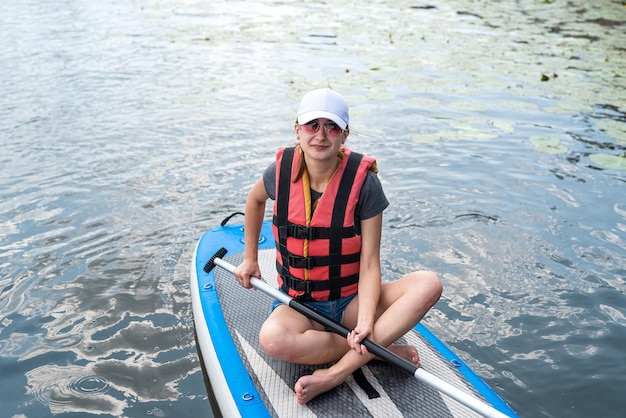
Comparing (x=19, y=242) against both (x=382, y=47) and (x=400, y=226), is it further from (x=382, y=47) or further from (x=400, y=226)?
(x=382, y=47)

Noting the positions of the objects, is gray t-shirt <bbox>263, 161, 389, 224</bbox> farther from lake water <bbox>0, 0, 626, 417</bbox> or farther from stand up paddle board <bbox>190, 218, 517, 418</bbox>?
stand up paddle board <bbox>190, 218, 517, 418</bbox>

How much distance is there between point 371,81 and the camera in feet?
27.4

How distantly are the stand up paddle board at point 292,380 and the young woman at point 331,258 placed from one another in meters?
0.07

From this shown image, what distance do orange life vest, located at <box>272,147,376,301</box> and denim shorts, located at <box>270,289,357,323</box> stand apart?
0.06 feet

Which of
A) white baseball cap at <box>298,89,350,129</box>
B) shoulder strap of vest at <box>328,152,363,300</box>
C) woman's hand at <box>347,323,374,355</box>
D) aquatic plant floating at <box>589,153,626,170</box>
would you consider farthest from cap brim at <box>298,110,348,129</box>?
aquatic plant floating at <box>589,153,626,170</box>

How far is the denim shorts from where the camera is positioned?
2.55 meters

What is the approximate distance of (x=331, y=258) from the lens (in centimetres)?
248

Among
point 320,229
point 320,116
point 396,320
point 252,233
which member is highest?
point 320,116

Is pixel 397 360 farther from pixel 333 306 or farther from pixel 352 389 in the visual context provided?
pixel 333 306

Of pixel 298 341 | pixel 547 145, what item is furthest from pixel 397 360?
pixel 547 145

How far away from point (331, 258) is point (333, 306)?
0.73 feet

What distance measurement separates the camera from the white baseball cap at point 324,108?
7.62 ft

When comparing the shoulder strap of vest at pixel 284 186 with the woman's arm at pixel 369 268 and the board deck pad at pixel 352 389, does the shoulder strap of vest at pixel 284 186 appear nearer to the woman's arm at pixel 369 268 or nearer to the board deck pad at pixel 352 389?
the woman's arm at pixel 369 268

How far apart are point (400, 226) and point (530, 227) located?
94 cm
